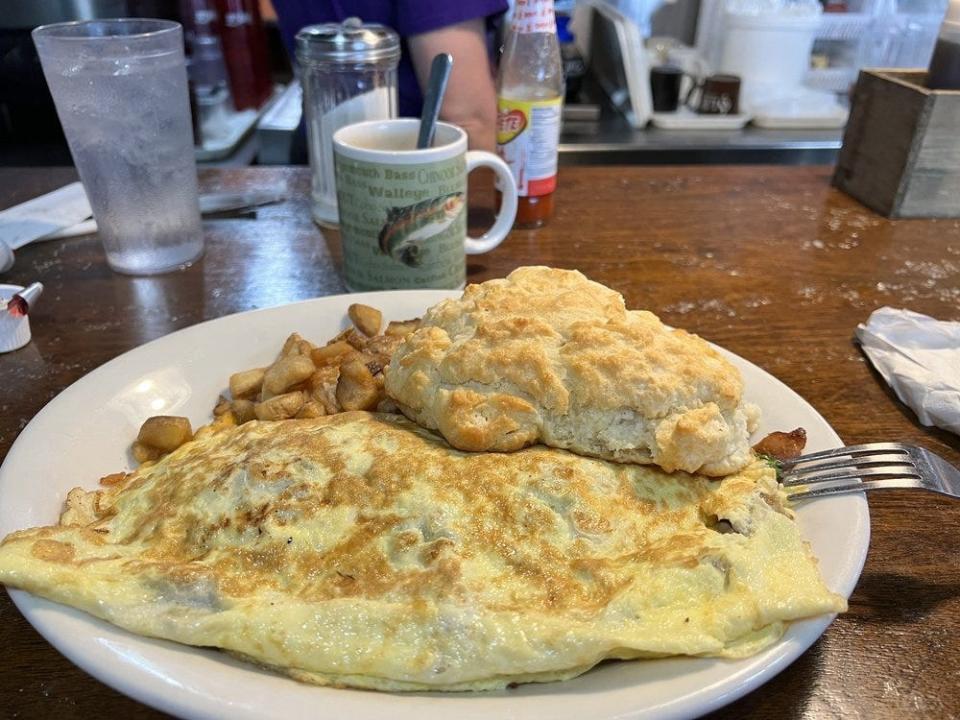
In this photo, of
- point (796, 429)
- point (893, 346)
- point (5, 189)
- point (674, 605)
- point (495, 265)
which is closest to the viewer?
point (674, 605)

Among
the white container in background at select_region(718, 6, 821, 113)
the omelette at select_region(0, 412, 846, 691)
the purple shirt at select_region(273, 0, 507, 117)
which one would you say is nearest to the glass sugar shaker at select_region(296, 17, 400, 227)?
the purple shirt at select_region(273, 0, 507, 117)

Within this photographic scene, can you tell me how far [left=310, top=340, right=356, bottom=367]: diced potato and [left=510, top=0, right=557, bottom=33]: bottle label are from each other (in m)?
1.10

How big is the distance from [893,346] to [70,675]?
1372 mm

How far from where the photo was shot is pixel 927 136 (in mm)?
1832

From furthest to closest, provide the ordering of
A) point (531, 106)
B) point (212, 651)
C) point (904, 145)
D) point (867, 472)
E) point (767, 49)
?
point (767, 49)
point (904, 145)
point (531, 106)
point (867, 472)
point (212, 651)

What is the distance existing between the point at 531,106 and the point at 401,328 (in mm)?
816

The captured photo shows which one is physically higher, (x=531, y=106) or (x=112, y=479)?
(x=531, y=106)

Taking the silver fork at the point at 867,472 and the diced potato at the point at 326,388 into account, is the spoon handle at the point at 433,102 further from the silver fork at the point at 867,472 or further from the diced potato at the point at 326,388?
the silver fork at the point at 867,472

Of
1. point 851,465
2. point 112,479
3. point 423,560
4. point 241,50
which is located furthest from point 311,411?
point 241,50

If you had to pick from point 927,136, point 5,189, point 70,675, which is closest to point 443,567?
point 70,675

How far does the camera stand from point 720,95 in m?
3.39

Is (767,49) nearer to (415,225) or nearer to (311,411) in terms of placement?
(415,225)

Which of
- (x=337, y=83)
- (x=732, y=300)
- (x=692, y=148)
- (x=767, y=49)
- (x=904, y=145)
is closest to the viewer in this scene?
(x=732, y=300)

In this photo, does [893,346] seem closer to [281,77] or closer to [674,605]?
[674,605]
